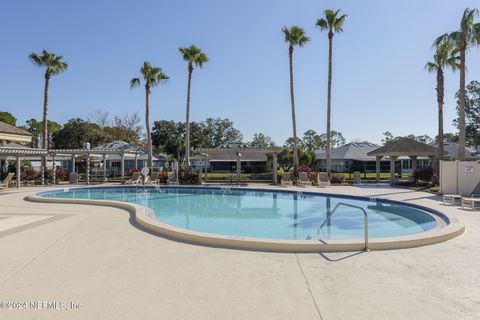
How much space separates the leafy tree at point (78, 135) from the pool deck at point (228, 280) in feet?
142

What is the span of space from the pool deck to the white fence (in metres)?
9.80

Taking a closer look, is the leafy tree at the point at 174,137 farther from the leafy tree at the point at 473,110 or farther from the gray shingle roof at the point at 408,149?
the leafy tree at the point at 473,110

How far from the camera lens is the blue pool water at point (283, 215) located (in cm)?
912

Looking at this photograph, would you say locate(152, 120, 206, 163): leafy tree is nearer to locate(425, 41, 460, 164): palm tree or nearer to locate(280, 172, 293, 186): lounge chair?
locate(280, 172, 293, 186): lounge chair

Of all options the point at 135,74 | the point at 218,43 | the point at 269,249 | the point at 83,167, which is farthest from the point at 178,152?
the point at 269,249

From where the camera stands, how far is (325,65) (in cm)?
2416

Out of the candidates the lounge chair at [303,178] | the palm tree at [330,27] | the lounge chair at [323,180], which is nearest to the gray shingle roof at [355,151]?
the palm tree at [330,27]

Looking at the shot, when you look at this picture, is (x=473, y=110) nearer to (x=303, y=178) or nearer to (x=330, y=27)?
(x=330, y=27)

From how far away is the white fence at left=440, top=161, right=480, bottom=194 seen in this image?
1495 centimetres

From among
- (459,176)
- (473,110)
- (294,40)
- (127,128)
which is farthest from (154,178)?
(473,110)

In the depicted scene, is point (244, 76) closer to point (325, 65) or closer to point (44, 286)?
point (325, 65)

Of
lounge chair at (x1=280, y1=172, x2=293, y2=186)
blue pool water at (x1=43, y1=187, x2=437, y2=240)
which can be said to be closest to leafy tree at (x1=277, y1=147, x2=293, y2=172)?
lounge chair at (x1=280, y1=172, x2=293, y2=186)

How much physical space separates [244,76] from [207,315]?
77.7 feet

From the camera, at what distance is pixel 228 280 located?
14.6 ft
